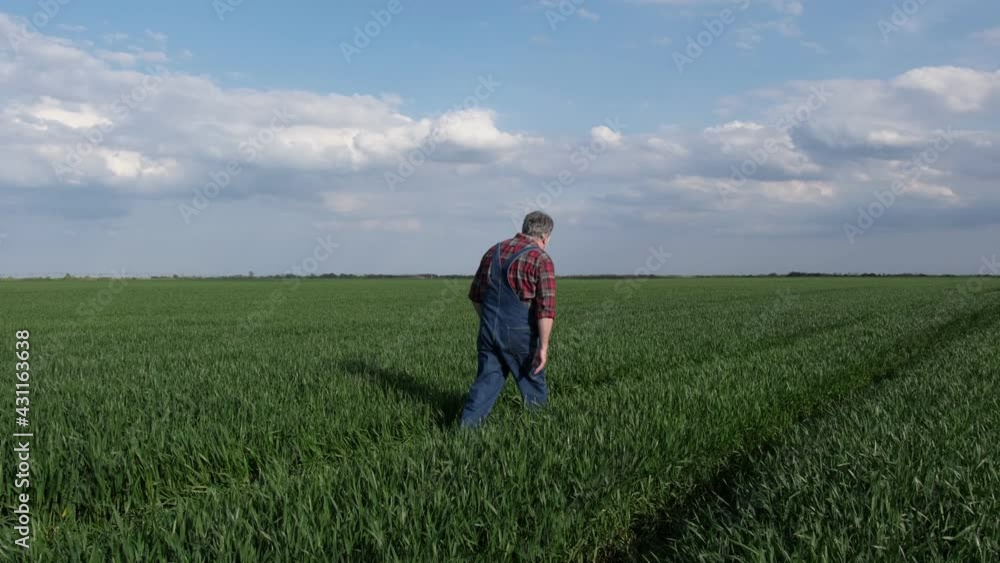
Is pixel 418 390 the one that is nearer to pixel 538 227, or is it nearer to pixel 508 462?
pixel 538 227

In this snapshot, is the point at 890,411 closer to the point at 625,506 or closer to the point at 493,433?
the point at 625,506

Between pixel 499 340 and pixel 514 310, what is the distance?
1.19ft

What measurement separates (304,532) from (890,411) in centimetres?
626

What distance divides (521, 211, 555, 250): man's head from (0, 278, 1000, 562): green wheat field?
182 centimetres

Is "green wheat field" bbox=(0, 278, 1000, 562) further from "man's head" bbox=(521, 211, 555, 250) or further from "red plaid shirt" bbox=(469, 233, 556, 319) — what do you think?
"man's head" bbox=(521, 211, 555, 250)

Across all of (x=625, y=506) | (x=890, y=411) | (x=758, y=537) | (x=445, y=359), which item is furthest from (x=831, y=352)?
(x=758, y=537)

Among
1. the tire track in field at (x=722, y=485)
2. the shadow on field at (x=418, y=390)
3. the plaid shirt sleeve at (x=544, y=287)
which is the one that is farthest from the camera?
the shadow on field at (x=418, y=390)

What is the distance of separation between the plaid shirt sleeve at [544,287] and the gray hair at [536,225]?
240mm

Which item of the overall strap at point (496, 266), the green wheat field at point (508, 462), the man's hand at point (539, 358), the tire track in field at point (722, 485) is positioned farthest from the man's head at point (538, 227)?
the tire track in field at point (722, 485)

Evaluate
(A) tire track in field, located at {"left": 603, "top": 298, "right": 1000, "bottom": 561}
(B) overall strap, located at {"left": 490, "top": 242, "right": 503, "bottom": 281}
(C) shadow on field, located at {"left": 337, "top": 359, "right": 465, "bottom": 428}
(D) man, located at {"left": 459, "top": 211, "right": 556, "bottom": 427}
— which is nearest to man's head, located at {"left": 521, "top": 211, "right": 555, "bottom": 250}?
(D) man, located at {"left": 459, "top": 211, "right": 556, "bottom": 427}

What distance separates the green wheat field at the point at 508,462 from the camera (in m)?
3.57

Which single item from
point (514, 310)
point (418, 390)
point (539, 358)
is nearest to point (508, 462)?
point (539, 358)

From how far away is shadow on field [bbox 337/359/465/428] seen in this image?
8.18 m

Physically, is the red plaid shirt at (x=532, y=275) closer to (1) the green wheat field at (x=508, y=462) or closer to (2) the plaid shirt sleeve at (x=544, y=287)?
(2) the plaid shirt sleeve at (x=544, y=287)
